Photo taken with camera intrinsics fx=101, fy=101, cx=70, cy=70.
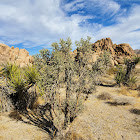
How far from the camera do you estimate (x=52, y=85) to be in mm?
5020

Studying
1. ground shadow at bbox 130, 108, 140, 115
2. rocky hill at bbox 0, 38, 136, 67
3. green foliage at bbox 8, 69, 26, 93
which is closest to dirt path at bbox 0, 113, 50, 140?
green foliage at bbox 8, 69, 26, 93

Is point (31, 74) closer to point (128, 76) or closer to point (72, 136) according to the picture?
point (72, 136)

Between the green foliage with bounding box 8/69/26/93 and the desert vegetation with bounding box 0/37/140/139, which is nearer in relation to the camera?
the desert vegetation with bounding box 0/37/140/139

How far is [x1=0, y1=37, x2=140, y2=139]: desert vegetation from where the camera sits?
5281mm

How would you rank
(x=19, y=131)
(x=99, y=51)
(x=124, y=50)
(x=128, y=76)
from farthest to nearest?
(x=124, y=50), (x=99, y=51), (x=128, y=76), (x=19, y=131)

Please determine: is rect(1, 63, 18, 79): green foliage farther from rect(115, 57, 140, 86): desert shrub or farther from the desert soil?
rect(115, 57, 140, 86): desert shrub

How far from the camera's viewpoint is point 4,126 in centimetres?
634

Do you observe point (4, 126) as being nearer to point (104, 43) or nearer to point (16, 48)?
point (16, 48)

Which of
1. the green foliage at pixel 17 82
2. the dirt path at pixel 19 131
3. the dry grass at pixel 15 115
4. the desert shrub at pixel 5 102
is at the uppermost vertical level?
the green foliage at pixel 17 82

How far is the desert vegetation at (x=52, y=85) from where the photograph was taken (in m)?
5.28

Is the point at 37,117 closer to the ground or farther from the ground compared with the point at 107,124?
farther from the ground

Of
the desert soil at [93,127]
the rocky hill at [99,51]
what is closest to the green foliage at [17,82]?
the desert soil at [93,127]

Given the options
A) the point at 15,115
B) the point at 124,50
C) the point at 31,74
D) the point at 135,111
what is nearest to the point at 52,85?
the point at 31,74

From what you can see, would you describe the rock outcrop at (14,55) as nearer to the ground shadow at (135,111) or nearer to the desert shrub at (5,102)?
the desert shrub at (5,102)
